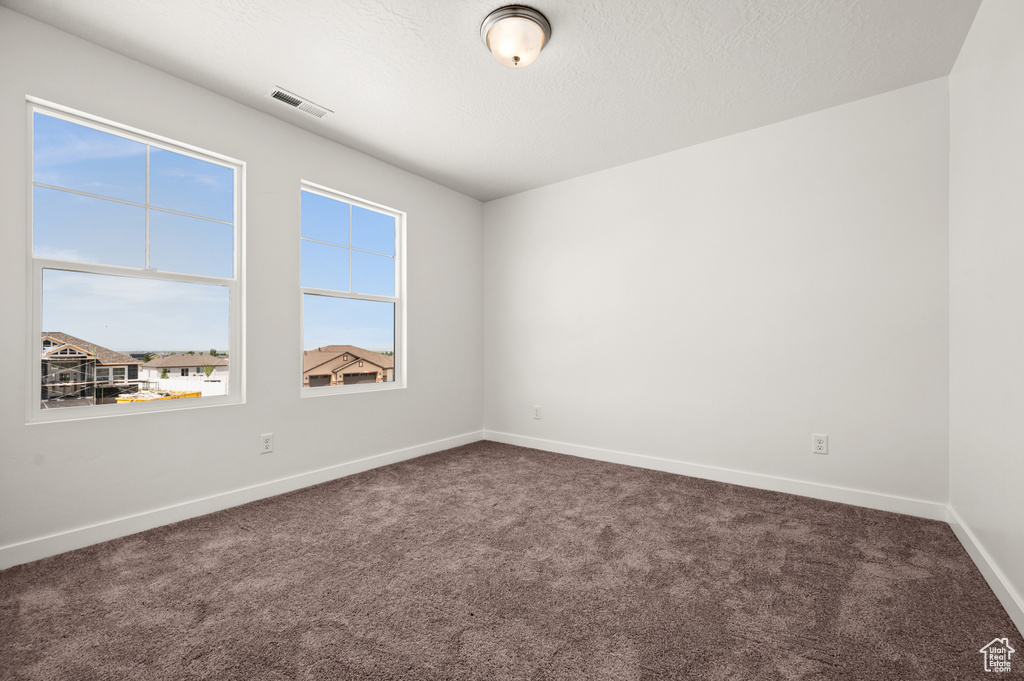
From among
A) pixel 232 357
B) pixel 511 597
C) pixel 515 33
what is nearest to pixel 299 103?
pixel 515 33

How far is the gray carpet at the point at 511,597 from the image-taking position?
143 centimetres

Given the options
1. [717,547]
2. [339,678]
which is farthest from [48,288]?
[717,547]

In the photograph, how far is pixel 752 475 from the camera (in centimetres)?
319

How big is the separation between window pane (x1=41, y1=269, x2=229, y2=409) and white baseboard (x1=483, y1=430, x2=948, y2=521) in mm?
2848

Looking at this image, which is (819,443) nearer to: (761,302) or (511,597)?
(761,302)

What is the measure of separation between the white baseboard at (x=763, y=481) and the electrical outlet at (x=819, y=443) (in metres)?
0.22

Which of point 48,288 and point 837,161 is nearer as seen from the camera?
point 48,288

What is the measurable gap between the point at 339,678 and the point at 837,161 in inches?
149

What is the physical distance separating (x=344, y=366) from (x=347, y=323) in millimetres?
359

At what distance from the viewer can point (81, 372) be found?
2.34 meters

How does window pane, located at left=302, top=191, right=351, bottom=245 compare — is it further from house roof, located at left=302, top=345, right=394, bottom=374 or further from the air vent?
house roof, located at left=302, top=345, right=394, bottom=374

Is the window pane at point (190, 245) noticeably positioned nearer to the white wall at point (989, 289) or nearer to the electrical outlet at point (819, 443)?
the white wall at point (989, 289)

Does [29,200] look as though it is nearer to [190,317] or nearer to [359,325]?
[190,317]

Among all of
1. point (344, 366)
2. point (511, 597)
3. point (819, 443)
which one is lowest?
point (511, 597)
